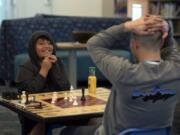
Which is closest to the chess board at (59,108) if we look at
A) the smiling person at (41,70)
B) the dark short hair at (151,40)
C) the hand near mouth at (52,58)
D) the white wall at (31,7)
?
the smiling person at (41,70)

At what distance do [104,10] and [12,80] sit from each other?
284 centimetres

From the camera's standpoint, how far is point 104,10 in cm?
883

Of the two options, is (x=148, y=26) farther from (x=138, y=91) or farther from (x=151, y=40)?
(x=138, y=91)

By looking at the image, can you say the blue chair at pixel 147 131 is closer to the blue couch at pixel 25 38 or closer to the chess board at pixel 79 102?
the chess board at pixel 79 102

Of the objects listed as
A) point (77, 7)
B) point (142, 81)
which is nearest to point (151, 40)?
point (142, 81)

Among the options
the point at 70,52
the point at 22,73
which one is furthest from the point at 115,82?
the point at 70,52

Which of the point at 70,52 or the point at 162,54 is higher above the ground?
the point at 162,54

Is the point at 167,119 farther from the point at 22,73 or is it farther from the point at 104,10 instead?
the point at 104,10

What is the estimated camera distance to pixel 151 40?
197 cm

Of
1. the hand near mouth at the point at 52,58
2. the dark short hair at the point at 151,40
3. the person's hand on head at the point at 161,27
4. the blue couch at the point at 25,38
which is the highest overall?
the person's hand on head at the point at 161,27

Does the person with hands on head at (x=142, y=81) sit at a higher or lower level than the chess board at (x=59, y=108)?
higher

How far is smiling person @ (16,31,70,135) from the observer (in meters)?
3.16

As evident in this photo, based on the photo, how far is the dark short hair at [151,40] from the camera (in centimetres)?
196

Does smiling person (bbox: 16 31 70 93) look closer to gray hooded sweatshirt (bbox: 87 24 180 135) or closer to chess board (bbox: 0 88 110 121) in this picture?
chess board (bbox: 0 88 110 121)
